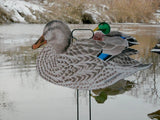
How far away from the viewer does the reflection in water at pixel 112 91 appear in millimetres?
2580

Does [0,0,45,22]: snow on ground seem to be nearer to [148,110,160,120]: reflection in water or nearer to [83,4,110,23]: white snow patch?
[83,4,110,23]: white snow patch

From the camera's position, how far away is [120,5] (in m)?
13.7

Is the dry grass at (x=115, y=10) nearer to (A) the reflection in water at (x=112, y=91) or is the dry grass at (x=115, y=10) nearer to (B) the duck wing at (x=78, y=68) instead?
(A) the reflection in water at (x=112, y=91)

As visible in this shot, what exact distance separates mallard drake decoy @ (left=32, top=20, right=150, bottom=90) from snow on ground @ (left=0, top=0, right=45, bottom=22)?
408 inches

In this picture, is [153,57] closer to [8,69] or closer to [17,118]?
[8,69]

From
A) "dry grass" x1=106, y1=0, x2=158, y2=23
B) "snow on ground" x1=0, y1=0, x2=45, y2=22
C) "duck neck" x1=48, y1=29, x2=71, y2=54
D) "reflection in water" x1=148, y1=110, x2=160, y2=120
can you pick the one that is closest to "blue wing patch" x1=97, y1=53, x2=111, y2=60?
"duck neck" x1=48, y1=29, x2=71, y2=54

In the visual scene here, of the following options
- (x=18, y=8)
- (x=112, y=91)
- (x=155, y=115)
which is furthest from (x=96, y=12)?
(x=155, y=115)

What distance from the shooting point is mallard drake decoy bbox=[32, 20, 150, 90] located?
1797mm

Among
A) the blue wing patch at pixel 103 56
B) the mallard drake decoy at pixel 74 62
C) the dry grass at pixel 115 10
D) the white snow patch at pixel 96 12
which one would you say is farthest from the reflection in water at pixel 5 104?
the white snow patch at pixel 96 12

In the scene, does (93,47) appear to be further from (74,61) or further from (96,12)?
(96,12)

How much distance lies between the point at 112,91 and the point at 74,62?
105cm

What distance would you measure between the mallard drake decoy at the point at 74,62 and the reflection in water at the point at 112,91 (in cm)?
69

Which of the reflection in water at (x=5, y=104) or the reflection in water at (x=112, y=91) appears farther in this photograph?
the reflection in water at (x=112, y=91)

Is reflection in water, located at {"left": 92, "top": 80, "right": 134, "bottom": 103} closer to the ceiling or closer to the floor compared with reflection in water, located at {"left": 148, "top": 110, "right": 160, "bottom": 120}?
closer to the ceiling
